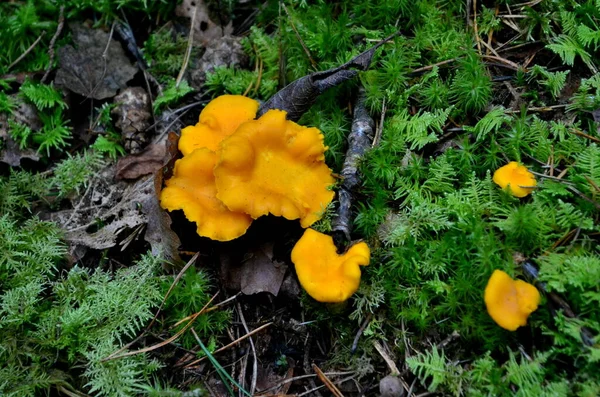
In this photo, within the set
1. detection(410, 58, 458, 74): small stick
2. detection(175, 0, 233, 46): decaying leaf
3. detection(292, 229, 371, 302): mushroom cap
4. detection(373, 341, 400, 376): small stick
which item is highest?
detection(410, 58, 458, 74): small stick

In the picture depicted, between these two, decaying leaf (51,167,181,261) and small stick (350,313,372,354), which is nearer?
small stick (350,313,372,354)

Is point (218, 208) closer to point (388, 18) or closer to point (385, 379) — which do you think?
point (385, 379)

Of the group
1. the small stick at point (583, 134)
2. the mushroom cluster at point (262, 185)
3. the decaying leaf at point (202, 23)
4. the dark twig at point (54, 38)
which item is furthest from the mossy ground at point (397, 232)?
the decaying leaf at point (202, 23)

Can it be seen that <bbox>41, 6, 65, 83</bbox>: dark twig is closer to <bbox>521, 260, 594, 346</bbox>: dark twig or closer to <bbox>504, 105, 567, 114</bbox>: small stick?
<bbox>504, 105, 567, 114</bbox>: small stick

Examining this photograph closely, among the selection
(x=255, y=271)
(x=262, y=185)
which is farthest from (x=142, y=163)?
(x=255, y=271)

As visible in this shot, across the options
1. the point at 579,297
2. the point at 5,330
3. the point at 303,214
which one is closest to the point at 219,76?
the point at 303,214

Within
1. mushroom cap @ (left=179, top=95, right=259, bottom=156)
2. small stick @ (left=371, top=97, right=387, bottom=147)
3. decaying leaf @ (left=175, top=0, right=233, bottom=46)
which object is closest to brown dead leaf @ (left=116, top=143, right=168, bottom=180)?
mushroom cap @ (left=179, top=95, right=259, bottom=156)

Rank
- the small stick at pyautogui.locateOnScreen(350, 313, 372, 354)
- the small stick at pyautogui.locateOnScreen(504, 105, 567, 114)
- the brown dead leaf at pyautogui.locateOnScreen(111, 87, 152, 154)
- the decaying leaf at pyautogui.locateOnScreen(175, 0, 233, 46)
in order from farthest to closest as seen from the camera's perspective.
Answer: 1. the decaying leaf at pyautogui.locateOnScreen(175, 0, 233, 46)
2. the brown dead leaf at pyautogui.locateOnScreen(111, 87, 152, 154)
3. the small stick at pyautogui.locateOnScreen(504, 105, 567, 114)
4. the small stick at pyautogui.locateOnScreen(350, 313, 372, 354)

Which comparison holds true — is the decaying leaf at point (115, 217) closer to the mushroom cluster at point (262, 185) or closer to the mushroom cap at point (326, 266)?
the mushroom cluster at point (262, 185)
